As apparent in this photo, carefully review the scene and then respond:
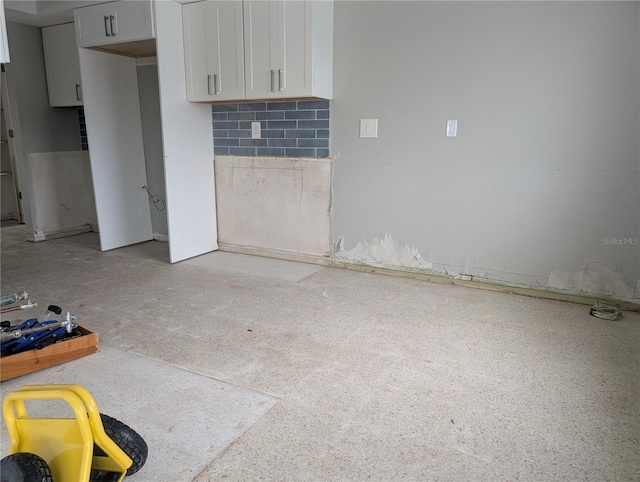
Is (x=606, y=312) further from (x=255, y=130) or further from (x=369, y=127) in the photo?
(x=255, y=130)

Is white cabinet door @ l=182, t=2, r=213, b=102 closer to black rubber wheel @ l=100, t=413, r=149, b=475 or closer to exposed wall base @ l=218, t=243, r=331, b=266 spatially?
exposed wall base @ l=218, t=243, r=331, b=266

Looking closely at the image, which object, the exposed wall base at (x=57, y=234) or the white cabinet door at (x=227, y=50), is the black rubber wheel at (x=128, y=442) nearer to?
the white cabinet door at (x=227, y=50)

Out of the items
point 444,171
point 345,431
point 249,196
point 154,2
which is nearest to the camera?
point 345,431

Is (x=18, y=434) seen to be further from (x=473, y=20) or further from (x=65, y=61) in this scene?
(x=65, y=61)

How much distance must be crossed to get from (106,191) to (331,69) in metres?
2.58

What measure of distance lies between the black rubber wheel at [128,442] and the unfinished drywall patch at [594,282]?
113 inches

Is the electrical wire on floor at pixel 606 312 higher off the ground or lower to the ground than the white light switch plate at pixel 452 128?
lower

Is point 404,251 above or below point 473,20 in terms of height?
below

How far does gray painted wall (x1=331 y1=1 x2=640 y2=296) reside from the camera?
9.49ft

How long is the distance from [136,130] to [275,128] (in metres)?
1.72

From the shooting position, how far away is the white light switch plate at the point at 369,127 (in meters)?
3.64

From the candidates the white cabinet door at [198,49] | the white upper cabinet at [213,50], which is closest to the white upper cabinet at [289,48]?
the white upper cabinet at [213,50]

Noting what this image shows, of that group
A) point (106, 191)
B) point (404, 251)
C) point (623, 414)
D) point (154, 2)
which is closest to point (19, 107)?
point (106, 191)

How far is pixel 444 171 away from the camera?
3.45m
